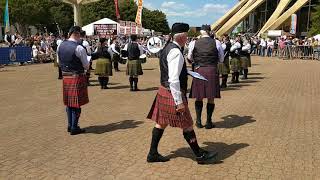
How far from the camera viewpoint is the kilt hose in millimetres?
6660

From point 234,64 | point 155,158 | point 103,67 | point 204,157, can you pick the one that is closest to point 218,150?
point 204,157

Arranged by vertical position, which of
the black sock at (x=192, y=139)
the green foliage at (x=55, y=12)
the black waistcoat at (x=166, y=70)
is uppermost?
the green foliage at (x=55, y=12)

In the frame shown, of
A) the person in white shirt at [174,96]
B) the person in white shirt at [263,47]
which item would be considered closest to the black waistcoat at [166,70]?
the person in white shirt at [174,96]

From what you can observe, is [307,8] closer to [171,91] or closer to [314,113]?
[314,113]

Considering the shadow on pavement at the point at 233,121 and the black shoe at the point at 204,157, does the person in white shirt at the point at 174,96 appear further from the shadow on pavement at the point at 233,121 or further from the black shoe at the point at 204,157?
the shadow on pavement at the point at 233,121

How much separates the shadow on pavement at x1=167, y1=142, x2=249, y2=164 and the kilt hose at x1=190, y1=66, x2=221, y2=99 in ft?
3.40

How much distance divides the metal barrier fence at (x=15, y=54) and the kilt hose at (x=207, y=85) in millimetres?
14874

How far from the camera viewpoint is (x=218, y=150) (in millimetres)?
5559

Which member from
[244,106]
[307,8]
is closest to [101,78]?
[244,106]

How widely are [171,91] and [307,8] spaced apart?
41221 mm

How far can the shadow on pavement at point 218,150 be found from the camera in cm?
525

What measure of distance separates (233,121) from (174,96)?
3.05 m

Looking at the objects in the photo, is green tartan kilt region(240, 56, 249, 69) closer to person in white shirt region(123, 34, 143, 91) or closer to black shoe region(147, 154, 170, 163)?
person in white shirt region(123, 34, 143, 91)

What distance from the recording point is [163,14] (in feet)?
330
